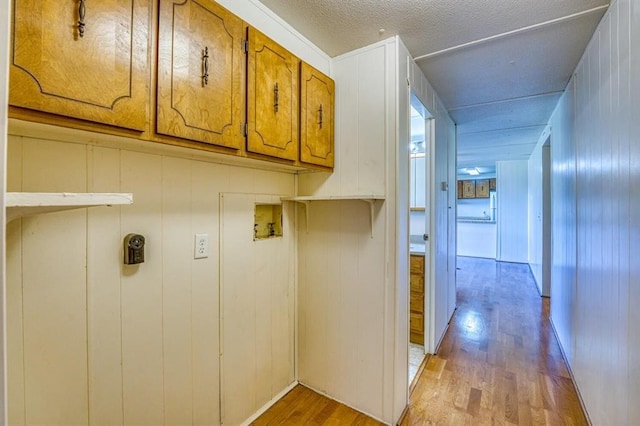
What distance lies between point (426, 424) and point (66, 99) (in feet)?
7.61

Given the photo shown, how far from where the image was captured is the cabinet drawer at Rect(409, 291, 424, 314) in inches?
106

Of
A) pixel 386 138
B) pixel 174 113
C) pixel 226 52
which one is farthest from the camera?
pixel 386 138

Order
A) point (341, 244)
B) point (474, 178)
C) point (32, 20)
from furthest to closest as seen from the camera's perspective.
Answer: point (474, 178)
point (341, 244)
point (32, 20)

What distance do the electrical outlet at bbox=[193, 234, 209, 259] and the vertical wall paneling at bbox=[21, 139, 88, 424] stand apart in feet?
1.49

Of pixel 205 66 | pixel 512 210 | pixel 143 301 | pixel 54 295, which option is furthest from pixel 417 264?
pixel 512 210

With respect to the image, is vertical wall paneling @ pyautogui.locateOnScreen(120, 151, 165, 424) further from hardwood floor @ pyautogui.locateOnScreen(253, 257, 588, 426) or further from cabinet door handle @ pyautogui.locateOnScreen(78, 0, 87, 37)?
hardwood floor @ pyautogui.locateOnScreen(253, 257, 588, 426)

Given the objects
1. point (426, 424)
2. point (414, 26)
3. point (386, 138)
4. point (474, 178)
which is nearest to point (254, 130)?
point (386, 138)

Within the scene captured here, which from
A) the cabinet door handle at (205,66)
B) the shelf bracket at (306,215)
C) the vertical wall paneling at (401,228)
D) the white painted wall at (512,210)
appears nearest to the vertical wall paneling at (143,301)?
the cabinet door handle at (205,66)

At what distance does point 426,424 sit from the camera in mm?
1810

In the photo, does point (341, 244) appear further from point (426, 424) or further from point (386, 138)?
point (426, 424)

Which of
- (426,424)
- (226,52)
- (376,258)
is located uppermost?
(226,52)

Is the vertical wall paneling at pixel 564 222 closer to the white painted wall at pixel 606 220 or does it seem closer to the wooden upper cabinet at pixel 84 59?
the white painted wall at pixel 606 220

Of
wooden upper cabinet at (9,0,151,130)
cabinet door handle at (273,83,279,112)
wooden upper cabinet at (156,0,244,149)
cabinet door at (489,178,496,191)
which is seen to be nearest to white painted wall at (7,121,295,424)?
wooden upper cabinet at (9,0,151,130)

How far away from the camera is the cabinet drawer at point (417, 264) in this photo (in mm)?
2689
